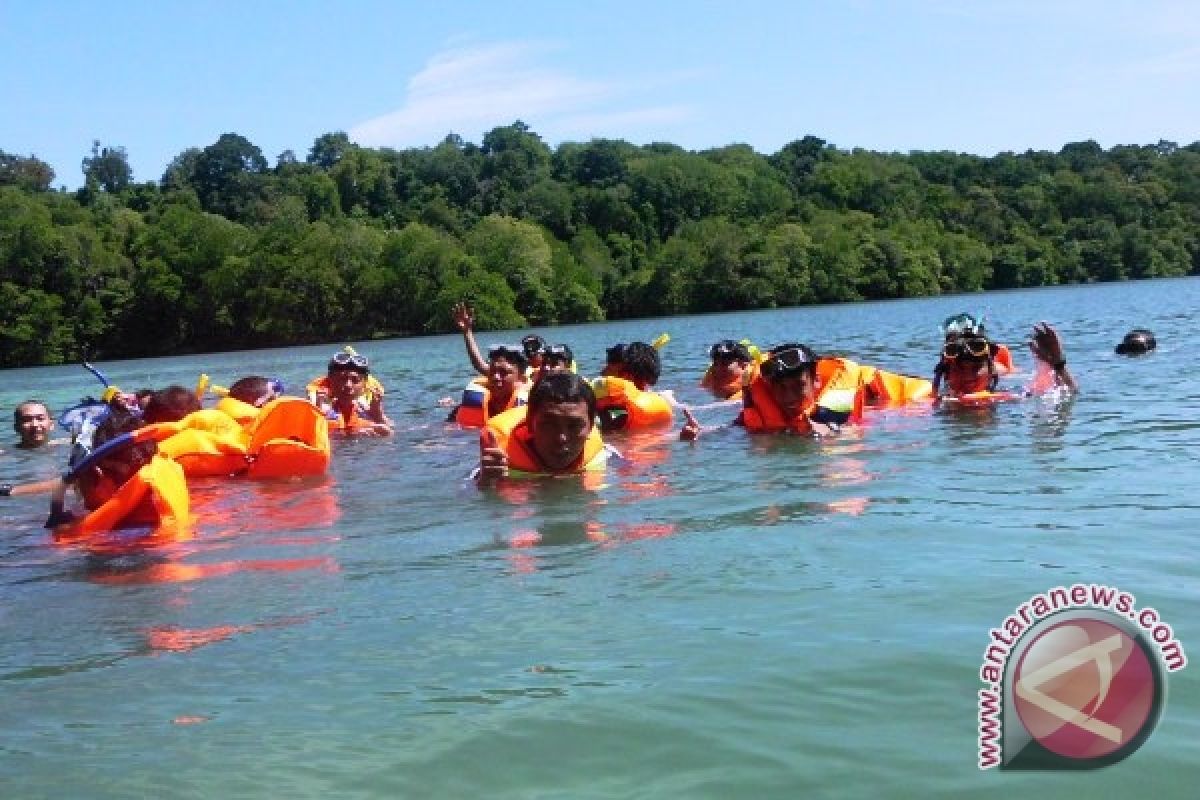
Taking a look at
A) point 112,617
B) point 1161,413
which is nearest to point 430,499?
point 112,617

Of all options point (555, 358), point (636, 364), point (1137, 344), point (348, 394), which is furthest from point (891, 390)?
point (1137, 344)

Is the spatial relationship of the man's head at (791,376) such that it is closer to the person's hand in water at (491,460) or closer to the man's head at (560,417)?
the man's head at (560,417)

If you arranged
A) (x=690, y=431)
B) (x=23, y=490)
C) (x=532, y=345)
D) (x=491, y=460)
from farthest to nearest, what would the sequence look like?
(x=532, y=345)
(x=690, y=431)
(x=23, y=490)
(x=491, y=460)

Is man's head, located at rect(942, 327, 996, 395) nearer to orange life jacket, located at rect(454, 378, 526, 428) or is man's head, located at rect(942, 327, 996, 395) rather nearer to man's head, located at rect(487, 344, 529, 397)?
man's head, located at rect(487, 344, 529, 397)

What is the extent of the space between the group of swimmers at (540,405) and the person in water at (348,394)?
0.02 meters

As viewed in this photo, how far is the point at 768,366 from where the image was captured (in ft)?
30.7

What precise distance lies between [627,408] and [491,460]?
11.7 feet

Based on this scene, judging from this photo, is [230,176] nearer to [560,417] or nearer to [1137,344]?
[1137,344]

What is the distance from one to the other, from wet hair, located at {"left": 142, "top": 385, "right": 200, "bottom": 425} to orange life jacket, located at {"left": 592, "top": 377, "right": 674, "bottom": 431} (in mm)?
3393

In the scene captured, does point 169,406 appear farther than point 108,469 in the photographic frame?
Yes

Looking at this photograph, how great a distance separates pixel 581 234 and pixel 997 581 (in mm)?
89391

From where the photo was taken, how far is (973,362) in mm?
10820

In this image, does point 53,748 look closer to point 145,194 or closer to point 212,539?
point 212,539

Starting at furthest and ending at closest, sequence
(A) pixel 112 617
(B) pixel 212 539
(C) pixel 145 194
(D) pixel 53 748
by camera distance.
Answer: (C) pixel 145 194, (B) pixel 212 539, (A) pixel 112 617, (D) pixel 53 748
